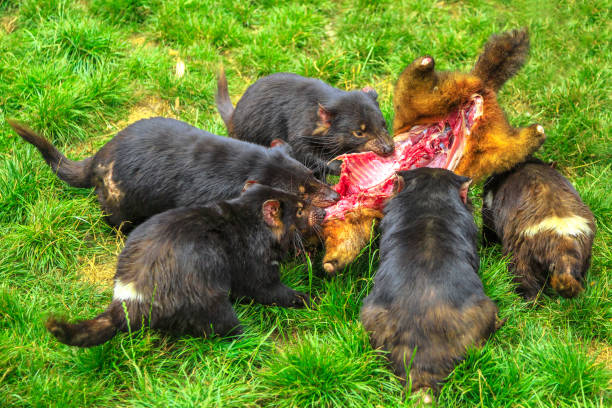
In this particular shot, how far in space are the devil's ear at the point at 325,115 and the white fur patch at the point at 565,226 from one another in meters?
1.90

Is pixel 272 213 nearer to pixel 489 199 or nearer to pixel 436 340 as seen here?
pixel 436 340

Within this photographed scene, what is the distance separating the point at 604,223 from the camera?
4770 millimetres

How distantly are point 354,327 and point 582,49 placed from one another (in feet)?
14.3

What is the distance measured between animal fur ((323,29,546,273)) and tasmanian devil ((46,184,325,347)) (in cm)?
41

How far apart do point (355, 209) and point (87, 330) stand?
73.6 inches

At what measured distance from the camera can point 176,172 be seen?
4.40 m

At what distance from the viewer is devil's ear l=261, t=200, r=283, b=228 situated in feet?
13.0

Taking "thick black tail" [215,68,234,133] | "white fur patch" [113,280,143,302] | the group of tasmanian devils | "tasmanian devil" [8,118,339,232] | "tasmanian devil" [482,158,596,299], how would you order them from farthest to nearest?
"thick black tail" [215,68,234,133], "tasmanian devil" [8,118,339,232], "tasmanian devil" [482,158,596,299], "white fur patch" [113,280,143,302], the group of tasmanian devils

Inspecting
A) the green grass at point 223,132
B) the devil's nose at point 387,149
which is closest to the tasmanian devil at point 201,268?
the green grass at point 223,132

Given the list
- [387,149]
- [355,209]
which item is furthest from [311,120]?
[355,209]

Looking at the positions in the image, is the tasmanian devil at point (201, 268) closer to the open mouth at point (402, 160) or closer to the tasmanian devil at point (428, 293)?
the open mouth at point (402, 160)

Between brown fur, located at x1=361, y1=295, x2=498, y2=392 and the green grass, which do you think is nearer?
brown fur, located at x1=361, y1=295, x2=498, y2=392

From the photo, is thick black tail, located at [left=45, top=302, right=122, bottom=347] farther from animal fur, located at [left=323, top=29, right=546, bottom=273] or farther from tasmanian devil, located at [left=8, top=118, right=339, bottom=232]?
Answer: animal fur, located at [left=323, top=29, right=546, bottom=273]

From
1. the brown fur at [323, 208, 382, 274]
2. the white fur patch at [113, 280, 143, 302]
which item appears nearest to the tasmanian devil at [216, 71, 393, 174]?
the brown fur at [323, 208, 382, 274]
